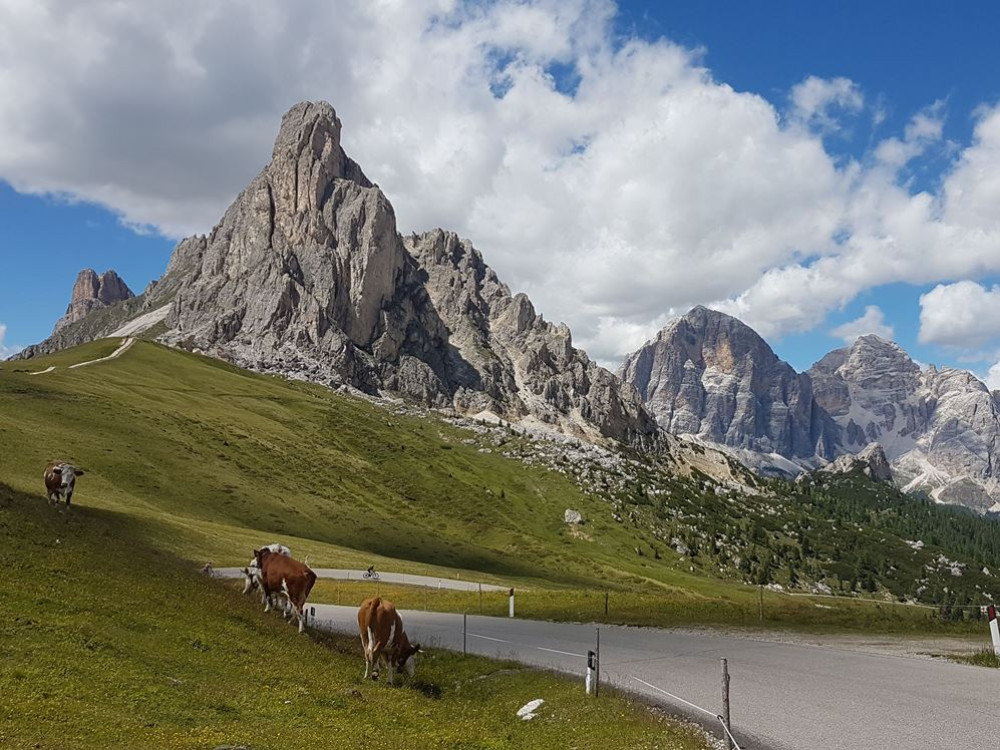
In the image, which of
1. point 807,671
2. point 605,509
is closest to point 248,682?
point 807,671

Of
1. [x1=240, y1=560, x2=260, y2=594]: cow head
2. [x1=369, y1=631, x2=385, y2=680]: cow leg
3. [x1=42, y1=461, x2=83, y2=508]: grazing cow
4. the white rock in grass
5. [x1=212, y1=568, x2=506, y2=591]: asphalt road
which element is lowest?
[x1=212, y1=568, x2=506, y2=591]: asphalt road

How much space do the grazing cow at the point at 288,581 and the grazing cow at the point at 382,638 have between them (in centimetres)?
558

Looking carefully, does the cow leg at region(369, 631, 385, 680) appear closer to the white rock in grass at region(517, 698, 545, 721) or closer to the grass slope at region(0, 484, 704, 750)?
the grass slope at region(0, 484, 704, 750)

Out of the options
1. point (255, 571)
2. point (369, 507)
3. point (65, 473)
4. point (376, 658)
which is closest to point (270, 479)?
point (369, 507)

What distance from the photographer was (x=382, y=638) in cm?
2162

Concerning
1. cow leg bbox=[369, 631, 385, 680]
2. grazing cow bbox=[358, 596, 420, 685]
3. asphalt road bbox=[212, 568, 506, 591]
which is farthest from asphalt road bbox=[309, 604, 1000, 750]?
asphalt road bbox=[212, 568, 506, 591]

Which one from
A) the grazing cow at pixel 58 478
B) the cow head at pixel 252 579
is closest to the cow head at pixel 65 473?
the grazing cow at pixel 58 478

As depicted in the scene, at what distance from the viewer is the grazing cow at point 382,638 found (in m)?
21.6

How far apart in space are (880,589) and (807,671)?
215 m

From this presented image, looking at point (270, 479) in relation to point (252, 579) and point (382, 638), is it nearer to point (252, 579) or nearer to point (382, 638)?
point (252, 579)

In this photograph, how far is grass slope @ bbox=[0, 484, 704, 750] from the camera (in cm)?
1384

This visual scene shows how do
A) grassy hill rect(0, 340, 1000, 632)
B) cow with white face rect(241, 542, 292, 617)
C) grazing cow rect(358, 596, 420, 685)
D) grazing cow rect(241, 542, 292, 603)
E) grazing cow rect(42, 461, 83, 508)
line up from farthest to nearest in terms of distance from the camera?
grassy hill rect(0, 340, 1000, 632), grazing cow rect(42, 461, 83, 508), grazing cow rect(241, 542, 292, 603), cow with white face rect(241, 542, 292, 617), grazing cow rect(358, 596, 420, 685)

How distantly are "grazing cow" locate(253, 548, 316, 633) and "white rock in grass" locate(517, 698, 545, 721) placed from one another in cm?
1084

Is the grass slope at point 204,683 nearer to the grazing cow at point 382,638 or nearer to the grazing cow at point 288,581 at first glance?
the grazing cow at point 382,638
